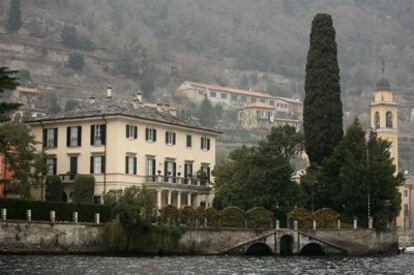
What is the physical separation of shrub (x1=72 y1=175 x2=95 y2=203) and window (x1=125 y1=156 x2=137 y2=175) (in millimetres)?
3265

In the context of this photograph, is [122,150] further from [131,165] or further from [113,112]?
[113,112]

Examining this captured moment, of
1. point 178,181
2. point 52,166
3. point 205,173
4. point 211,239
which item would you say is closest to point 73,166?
point 52,166

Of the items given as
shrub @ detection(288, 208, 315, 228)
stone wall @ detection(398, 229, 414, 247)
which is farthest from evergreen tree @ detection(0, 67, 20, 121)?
stone wall @ detection(398, 229, 414, 247)

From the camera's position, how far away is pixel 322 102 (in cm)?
9231

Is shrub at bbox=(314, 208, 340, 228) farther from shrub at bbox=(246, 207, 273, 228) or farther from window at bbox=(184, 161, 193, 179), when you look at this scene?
window at bbox=(184, 161, 193, 179)

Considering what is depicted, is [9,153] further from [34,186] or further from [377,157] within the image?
[377,157]

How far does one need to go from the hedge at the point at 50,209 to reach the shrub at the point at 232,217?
35.0 ft

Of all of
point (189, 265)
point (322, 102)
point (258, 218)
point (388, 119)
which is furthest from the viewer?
point (388, 119)

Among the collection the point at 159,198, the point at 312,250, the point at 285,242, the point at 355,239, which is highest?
the point at 159,198

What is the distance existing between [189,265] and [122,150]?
2546 cm

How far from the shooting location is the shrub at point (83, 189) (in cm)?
8312

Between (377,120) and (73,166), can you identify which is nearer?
(73,166)

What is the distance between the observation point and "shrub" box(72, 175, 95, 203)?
273 ft

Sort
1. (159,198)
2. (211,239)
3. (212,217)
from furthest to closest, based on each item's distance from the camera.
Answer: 1. (159,198)
2. (212,217)
3. (211,239)
